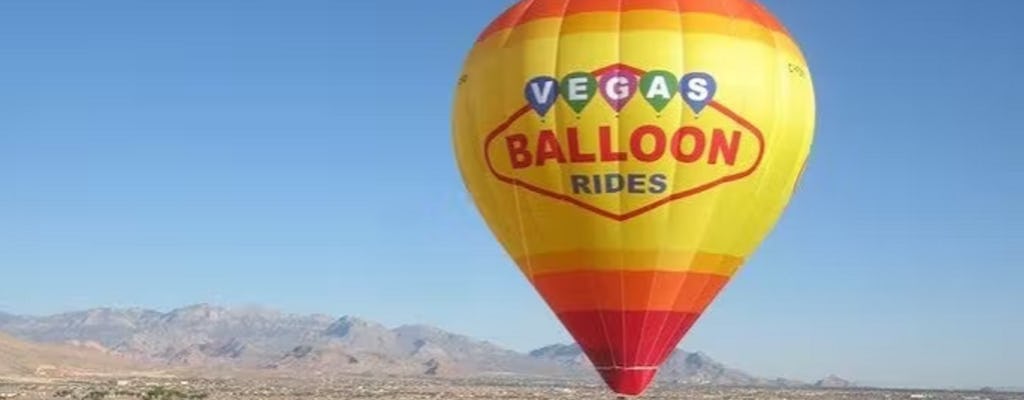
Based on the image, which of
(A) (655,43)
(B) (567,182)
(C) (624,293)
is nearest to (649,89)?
(A) (655,43)

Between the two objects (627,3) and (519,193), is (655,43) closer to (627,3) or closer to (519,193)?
(627,3)

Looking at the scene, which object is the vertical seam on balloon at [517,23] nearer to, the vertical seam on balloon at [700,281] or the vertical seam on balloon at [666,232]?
the vertical seam on balloon at [666,232]

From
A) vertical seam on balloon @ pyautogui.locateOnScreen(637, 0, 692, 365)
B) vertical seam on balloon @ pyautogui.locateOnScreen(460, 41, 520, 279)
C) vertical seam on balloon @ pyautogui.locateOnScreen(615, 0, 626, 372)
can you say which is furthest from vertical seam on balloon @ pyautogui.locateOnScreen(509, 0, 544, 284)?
vertical seam on balloon @ pyautogui.locateOnScreen(637, 0, 692, 365)

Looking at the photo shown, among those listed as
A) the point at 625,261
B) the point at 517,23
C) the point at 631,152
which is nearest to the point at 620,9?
the point at 517,23

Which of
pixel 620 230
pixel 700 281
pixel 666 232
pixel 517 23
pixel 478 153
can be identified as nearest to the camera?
pixel 620 230

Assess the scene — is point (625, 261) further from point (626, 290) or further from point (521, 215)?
point (521, 215)

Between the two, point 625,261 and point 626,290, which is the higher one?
point 625,261

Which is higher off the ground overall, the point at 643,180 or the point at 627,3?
the point at 627,3
